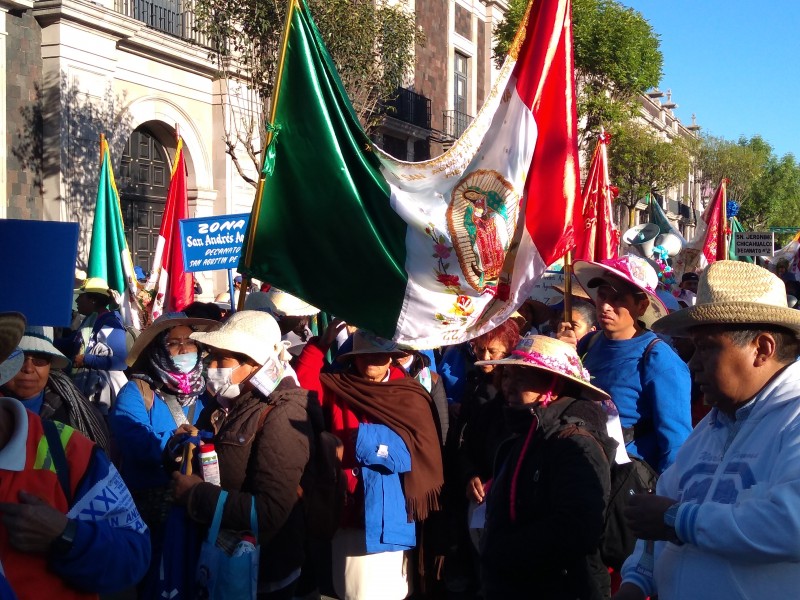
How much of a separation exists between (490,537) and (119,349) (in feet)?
Result: 13.0

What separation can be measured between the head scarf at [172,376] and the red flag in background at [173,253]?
3.10 m

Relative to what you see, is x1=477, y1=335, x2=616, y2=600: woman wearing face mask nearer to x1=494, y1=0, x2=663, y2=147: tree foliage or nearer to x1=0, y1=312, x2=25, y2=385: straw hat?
x1=0, y1=312, x2=25, y2=385: straw hat

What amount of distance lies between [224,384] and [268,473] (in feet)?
1.37

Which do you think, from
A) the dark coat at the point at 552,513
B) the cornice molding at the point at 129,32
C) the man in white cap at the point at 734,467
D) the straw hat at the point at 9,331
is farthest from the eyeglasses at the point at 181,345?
the cornice molding at the point at 129,32

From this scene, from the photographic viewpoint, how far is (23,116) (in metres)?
14.7

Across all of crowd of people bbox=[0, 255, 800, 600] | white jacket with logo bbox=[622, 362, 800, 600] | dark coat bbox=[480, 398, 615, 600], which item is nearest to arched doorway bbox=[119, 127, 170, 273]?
crowd of people bbox=[0, 255, 800, 600]

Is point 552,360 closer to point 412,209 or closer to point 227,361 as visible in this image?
point 227,361

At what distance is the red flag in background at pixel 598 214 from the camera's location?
7.38 m

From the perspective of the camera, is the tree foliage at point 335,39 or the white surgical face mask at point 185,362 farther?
the tree foliage at point 335,39

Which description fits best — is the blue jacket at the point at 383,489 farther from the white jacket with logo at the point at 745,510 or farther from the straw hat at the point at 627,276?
the white jacket with logo at the point at 745,510

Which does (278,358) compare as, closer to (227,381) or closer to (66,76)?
(227,381)

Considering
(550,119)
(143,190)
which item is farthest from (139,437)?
(143,190)

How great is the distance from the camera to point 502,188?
457cm

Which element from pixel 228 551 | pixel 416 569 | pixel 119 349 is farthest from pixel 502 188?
pixel 119 349
